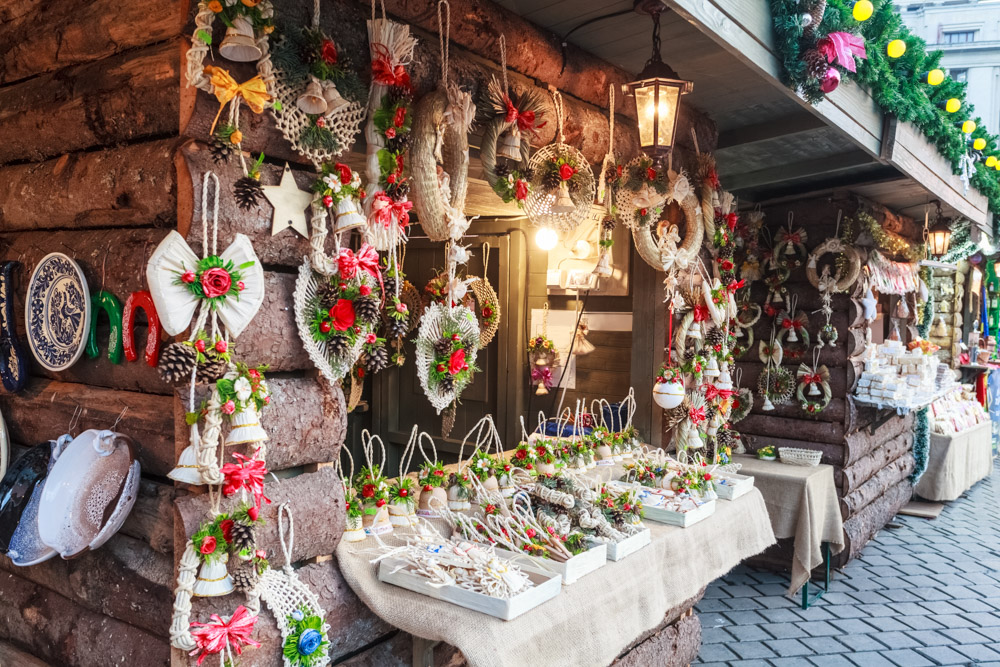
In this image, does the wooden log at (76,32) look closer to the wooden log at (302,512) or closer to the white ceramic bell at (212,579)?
the wooden log at (302,512)

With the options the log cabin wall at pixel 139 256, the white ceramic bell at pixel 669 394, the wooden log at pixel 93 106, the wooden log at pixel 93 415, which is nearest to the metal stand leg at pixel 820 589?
the white ceramic bell at pixel 669 394

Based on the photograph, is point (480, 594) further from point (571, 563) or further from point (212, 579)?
point (212, 579)

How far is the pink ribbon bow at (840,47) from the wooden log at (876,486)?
11.5ft

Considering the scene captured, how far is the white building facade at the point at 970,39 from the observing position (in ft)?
61.2

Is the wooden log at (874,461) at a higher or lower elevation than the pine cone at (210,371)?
lower

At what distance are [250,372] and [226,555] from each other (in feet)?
1.60

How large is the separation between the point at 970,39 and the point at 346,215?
24.4 metres

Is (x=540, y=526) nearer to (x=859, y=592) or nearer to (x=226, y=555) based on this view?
(x=226, y=555)

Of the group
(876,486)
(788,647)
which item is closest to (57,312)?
(788,647)

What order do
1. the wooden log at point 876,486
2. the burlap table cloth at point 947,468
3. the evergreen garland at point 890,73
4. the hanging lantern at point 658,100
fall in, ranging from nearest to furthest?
1. the hanging lantern at point 658,100
2. the evergreen garland at point 890,73
3. the wooden log at point 876,486
4. the burlap table cloth at point 947,468

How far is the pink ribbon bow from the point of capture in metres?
2.99

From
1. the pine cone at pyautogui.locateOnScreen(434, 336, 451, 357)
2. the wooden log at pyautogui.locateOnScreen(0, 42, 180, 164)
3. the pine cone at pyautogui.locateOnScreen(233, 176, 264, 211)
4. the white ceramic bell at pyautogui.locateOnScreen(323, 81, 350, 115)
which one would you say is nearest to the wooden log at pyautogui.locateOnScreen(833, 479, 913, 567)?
the pine cone at pyautogui.locateOnScreen(434, 336, 451, 357)

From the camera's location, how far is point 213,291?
1.79 meters

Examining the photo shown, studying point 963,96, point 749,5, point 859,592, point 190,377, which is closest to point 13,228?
point 190,377
